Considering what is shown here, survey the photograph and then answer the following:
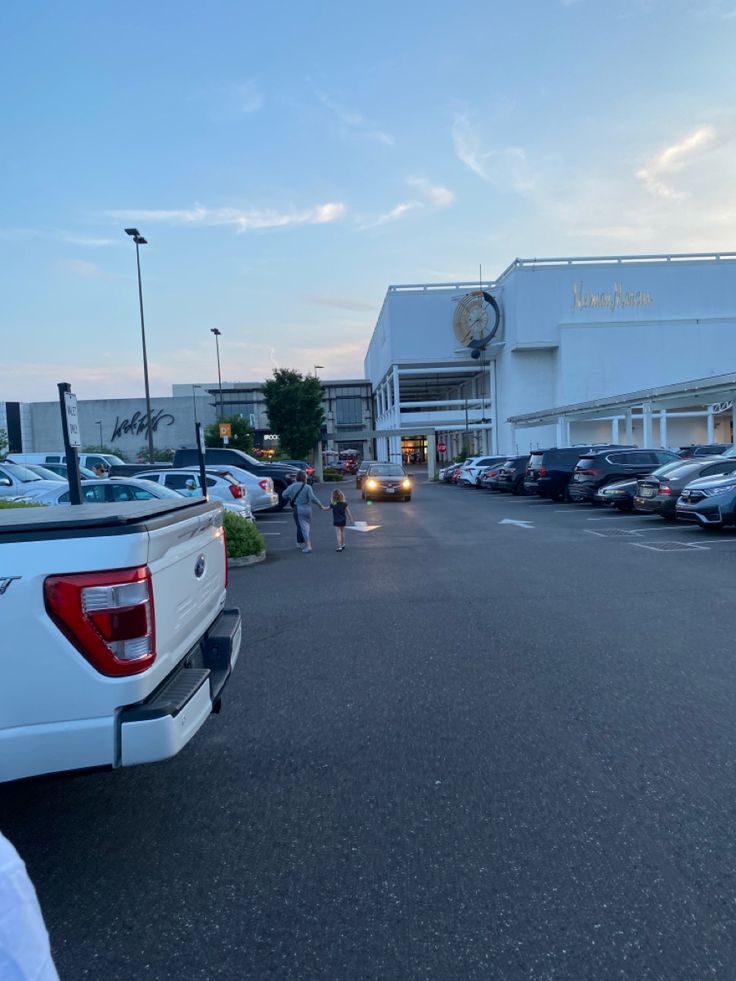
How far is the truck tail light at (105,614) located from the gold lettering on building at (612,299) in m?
65.8

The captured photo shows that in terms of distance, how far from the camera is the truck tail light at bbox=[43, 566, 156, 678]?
278 cm

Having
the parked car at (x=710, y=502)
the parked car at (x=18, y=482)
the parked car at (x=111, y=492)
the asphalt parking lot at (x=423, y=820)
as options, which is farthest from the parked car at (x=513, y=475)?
the asphalt parking lot at (x=423, y=820)

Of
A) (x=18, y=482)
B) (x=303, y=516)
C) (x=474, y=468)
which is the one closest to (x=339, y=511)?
(x=303, y=516)

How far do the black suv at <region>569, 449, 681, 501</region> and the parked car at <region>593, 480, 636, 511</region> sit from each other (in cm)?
119

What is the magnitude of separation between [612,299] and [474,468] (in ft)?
108

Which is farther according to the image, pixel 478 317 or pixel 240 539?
pixel 478 317

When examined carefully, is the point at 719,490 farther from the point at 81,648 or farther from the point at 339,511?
the point at 81,648

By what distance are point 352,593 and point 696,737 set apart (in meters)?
5.54

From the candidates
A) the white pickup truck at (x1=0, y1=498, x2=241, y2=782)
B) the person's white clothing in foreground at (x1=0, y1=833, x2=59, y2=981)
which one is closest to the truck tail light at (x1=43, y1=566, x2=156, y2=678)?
the white pickup truck at (x1=0, y1=498, x2=241, y2=782)

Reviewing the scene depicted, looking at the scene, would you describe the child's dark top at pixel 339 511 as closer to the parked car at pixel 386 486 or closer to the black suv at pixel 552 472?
the black suv at pixel 552 472

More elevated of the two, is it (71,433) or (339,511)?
(71,433)

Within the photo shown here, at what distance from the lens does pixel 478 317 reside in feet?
214

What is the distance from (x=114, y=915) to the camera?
286 centimetres

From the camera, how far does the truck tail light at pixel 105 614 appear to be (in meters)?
2.78
